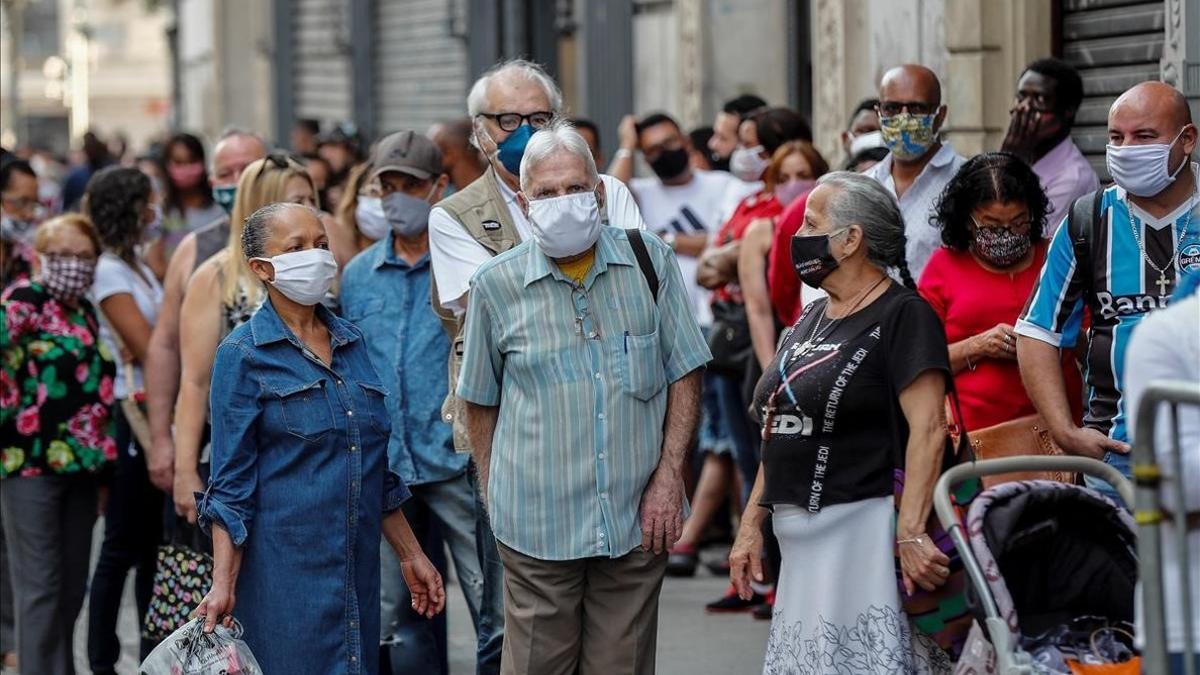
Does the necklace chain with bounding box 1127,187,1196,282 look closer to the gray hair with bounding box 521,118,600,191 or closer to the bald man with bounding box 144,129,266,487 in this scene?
the gray hair with bounding box 521,118,600,191

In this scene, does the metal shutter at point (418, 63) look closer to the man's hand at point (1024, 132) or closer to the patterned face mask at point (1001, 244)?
the man's hand at point (1024, 132)

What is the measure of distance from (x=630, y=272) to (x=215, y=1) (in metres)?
22.6

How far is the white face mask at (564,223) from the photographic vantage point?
5.37m

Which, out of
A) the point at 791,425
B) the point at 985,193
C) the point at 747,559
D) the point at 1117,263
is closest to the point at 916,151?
the point at 985,193

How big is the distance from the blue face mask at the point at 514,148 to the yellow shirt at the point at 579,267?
743 mm

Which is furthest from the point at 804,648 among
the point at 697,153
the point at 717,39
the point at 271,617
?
the point at 717,39

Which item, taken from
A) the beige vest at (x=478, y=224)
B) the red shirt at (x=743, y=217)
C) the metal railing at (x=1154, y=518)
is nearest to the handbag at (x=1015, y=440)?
the beige vest at (x=478, y=224)

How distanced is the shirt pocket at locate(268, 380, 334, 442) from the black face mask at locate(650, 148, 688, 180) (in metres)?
4.77

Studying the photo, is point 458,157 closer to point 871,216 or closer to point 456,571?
point 456,571

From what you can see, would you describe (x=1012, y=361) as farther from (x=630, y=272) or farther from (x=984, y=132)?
(x=984, y=132)

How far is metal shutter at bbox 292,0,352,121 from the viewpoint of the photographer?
22.0 m

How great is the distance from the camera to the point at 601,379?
5.40m

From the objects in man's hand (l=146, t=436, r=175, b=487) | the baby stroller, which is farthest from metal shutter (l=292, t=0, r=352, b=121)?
the baby stroller

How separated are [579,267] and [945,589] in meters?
1.27
